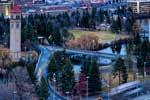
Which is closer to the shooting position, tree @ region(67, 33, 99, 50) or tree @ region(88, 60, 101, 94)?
tree @ region(88, 60, 101, 94)

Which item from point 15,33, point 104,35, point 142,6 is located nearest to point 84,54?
point 15,33

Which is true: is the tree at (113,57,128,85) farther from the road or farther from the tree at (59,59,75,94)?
the road

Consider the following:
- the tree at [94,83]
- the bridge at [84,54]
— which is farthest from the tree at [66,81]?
the bridge at [84,54]

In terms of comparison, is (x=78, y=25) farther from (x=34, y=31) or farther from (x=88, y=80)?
(x=88, y=80)

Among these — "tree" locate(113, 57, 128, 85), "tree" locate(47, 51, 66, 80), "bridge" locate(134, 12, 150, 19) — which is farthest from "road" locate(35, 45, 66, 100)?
"bridge" locate(134, 12, 150, 19)

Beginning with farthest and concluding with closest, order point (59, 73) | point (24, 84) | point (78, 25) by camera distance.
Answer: point (78, 25) → point (59, 73) → point (24, 84)

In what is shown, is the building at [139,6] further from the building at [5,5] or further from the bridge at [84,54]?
the bridge at [84,54]

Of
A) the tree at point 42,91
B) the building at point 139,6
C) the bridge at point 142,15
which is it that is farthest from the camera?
the building at point 139,6

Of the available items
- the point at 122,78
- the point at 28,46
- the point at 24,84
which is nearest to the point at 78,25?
the point at 28,46
